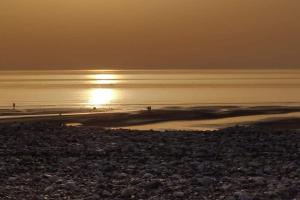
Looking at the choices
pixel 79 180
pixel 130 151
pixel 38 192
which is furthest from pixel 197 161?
pixel 38 192

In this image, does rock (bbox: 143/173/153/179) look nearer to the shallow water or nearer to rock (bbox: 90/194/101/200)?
rock (bbox: 90/194/101/200)

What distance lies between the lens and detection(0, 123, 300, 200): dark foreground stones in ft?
50.7

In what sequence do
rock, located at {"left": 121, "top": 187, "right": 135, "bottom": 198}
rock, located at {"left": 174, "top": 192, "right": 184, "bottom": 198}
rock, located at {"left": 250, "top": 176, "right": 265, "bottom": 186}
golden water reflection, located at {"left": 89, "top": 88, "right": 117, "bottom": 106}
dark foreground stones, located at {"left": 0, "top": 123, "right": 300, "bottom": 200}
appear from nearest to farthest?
rock, located at {"left": 174, "top": 192, "right": 184, "bottom": 198}
rock, located at {"left": 121, "top": 187, "right": 135, "bottom": 198}
dark foreground stones, located at {"left": 0, "top": 123, "right": 300, "bottom": 200}
rock, located at {"left": 250, "top": 176, "right": 265, "bottom": 186}
golden water reflection, located at {"left": 89, "top": 88, "right": 117, "bottom": 106}

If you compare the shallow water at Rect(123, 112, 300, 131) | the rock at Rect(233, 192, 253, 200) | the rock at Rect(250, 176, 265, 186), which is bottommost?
the rock at Rect(233, 192, 253, 200)

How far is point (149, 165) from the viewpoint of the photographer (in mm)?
20047

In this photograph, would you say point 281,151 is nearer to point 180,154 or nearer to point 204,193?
point 180,154

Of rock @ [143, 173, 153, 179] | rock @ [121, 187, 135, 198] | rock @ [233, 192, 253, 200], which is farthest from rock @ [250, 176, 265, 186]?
rock @ [121, 187, 135, 198]

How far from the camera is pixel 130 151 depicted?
23906 mm

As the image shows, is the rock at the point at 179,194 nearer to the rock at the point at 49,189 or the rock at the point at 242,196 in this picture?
the rock at the point at 242,196

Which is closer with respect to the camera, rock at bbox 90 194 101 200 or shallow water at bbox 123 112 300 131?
rock at bbox 90 194 101 200

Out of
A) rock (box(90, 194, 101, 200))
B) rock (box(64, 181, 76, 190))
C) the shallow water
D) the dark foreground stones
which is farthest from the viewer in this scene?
the shallow water

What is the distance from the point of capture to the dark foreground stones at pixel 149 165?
50.7 ft

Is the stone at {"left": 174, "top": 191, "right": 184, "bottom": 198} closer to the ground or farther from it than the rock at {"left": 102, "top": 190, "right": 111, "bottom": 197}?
closer to the ground

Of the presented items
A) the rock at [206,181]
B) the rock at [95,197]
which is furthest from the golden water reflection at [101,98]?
the rock at [95,197]
